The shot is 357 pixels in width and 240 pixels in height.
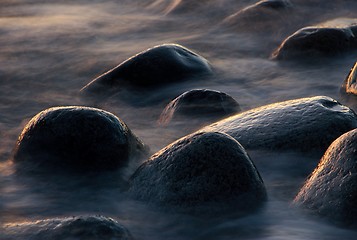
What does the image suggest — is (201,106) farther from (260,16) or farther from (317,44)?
(260,16)

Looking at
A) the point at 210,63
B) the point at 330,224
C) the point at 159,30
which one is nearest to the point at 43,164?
the point at 330,224

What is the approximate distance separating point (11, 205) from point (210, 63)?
2.65 metres

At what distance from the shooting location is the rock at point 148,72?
5.69 meters

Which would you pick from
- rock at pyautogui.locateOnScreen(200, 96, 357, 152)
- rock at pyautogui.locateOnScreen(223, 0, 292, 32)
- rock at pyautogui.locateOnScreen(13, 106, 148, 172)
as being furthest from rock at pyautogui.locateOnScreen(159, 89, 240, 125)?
rock at pyautogui.locateOnScreen(223, 0, 292, 32)

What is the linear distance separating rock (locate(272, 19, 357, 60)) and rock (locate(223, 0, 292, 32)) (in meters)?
0.76

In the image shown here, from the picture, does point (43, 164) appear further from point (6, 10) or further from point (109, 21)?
point (6, 10)

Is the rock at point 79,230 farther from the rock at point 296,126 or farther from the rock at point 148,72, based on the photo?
the rock at point 148,72

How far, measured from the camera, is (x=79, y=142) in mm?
4309

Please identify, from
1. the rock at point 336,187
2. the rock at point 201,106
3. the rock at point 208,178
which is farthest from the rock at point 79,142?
the rock at point 336,187

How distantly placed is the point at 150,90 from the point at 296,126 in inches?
62.4

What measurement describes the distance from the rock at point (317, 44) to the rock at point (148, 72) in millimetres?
860

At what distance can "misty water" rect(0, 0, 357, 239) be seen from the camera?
11.9 feet

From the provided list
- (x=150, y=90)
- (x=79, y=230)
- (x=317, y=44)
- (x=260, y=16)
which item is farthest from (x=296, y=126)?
(x=260, y=16)

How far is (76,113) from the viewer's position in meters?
4.32
